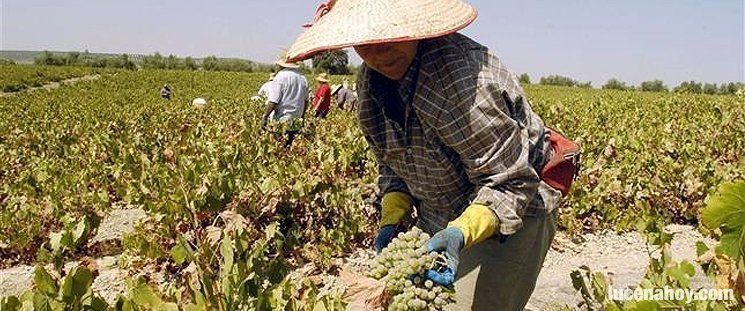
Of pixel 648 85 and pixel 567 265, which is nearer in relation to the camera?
pixel 567 265

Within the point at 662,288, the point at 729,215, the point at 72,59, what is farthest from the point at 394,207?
the point at 72,59

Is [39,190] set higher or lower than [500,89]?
lower

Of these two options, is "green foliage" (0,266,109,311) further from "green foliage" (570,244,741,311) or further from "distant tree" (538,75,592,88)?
"distant tree" (538,75,592,88)

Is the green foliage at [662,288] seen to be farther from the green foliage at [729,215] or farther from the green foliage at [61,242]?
the green foliage at [61,242]

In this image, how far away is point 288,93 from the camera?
7.30 metres

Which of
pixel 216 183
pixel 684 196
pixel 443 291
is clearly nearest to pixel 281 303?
pixel 443 291

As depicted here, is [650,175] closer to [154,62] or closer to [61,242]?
[61,242]

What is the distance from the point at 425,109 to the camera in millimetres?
1875

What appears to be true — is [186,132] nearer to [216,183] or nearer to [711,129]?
[216,183]

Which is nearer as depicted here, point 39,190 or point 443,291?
point 443,291

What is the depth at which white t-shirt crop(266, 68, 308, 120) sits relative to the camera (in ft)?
23.6

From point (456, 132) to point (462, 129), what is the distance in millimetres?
26

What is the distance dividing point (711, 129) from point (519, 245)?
22.4ft

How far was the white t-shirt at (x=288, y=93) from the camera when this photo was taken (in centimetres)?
720
